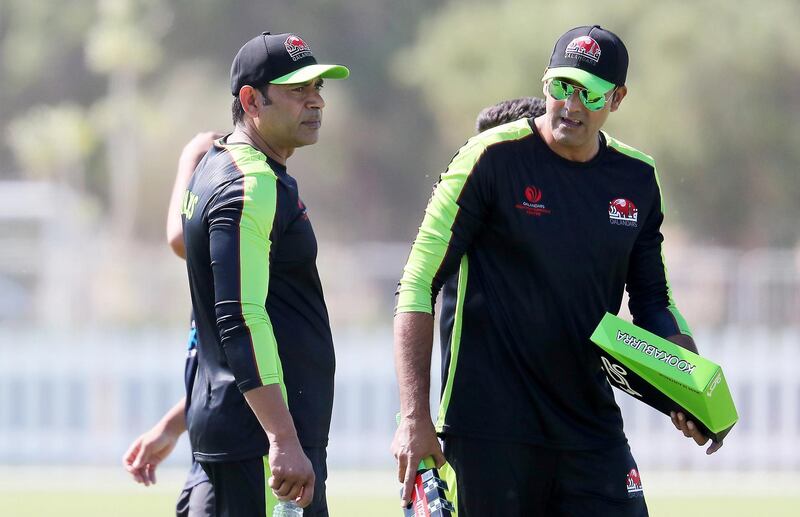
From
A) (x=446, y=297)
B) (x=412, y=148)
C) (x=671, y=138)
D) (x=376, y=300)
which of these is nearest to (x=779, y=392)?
(x=446, y=297)

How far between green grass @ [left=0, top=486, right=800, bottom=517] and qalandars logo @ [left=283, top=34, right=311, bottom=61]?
5867 mm

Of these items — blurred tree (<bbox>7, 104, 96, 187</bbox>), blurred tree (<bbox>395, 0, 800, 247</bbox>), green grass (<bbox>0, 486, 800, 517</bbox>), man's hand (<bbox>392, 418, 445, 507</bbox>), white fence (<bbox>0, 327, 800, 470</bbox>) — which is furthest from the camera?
blurred tree (<bbox>7, 104, 96, 187</bbox>)

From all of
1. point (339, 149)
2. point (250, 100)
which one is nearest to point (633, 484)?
point (250, 100)

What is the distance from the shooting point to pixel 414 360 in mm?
4070

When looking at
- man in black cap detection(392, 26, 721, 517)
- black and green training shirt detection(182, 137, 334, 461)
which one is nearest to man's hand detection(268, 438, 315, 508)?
black and green training shirt detection(182, 137, 334, 461)

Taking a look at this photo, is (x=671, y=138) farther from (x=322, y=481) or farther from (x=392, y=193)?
(x=322, y=481)

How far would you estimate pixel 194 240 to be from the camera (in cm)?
395

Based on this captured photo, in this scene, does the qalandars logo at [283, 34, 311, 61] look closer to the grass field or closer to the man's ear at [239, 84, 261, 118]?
the man's ear at [239, 84, 261, 118]

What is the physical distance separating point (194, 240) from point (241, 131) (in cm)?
43

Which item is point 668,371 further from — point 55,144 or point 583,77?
point 55,144

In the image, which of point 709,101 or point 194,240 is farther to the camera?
point 709,101

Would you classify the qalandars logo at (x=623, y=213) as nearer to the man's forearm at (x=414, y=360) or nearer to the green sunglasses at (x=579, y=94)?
the green sunglasses at (x=579, y=94)

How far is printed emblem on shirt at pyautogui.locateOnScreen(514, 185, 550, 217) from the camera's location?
4.19 meters

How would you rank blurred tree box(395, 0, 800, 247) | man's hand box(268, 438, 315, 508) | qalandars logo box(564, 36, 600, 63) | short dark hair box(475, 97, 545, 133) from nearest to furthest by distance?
man's hand box(268, 438, 315, 508)
qalandars logo box(564, 36, 600, 63)
short dark hair box(475, 97, 545, 133)
blurred tree box(395, 0, 800, 247)
